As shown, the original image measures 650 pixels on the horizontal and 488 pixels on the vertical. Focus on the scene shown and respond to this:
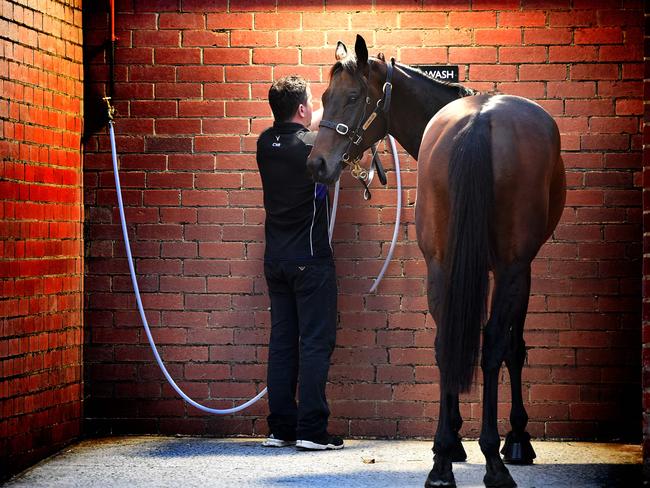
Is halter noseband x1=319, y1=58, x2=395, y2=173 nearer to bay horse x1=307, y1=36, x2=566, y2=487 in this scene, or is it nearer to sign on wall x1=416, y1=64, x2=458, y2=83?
bay horse x1=307, y1=36, x2=566, y2=487

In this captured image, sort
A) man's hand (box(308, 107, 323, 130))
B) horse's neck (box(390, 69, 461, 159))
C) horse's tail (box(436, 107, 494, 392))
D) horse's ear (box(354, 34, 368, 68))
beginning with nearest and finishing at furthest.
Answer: horse's tail (box(436, 107, 494, 392)) < horse's ear (box(354, 34, 368, 68)) < horse's neck (box(390, 69, 461, 159)) < man's hand (box(308, 107, 323, 130))

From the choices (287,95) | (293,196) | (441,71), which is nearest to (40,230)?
(293,196)

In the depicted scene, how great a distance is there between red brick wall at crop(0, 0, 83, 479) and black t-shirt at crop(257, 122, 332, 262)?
42.4 inches

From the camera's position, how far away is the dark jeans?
4.96 m

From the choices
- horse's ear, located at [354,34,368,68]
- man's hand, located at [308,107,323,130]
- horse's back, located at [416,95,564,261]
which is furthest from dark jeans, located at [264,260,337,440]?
horse's ear, located at [354,34,368,68]

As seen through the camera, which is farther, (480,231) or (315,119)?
(315,119)

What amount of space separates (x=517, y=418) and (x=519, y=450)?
0.15m

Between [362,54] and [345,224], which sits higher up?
[362,54]

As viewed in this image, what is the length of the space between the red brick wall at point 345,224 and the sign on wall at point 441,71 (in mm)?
53

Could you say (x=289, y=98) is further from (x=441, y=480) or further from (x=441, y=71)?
(x=441, y=480)

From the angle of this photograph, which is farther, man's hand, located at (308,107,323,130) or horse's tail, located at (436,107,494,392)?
man's hand, located at (308,107,323,130)

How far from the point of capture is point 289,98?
16.5ft

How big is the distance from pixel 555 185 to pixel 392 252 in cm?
102

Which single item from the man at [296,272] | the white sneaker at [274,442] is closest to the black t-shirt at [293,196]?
the man at [296,272]
